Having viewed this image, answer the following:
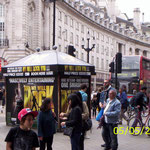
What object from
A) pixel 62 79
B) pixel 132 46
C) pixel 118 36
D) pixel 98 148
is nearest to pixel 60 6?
pixel 118 36

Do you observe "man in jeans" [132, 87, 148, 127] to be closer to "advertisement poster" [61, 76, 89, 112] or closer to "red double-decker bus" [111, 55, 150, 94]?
"advertisement poster" [61, 76, 89, 112]

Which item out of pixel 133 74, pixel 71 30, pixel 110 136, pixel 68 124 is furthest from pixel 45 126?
pixel 71 30

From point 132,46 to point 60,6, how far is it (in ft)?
106

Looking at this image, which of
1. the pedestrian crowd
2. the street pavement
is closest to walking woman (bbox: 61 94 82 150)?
the pedestrian crowd

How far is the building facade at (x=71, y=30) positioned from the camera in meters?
34.9

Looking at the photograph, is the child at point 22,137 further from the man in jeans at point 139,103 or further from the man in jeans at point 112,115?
the man in jeans at point 139,103

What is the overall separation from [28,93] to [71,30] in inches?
1576

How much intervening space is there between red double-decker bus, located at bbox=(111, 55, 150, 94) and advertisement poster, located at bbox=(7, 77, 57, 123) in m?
12.2

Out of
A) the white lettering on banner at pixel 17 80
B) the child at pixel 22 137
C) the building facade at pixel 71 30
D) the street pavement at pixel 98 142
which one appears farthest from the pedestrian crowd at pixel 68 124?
the building facade at pixel 71 30

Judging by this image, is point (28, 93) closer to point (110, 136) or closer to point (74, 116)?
point (110, 136)

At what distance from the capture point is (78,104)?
6.19 meters

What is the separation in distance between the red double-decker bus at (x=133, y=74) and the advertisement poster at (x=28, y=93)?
12235 millimetres

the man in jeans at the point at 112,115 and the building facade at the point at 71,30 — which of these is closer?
the man in jeans at the point at 112,115

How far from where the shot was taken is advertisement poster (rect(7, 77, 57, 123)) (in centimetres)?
1169
